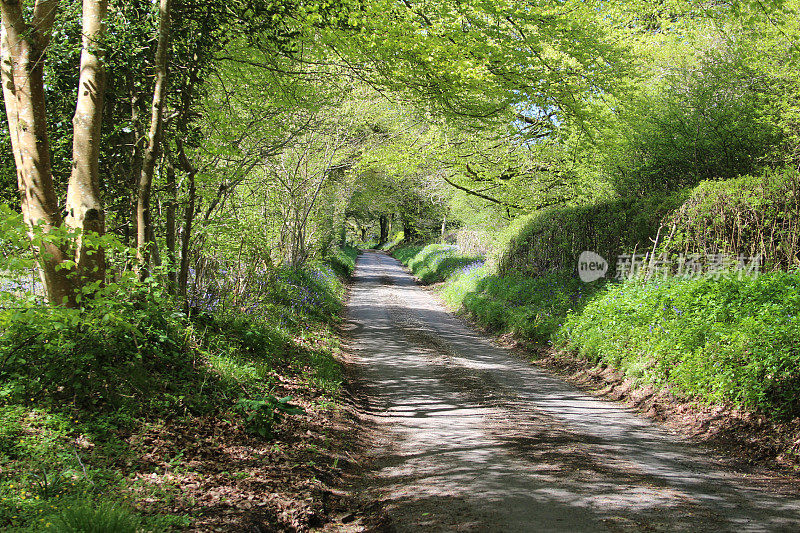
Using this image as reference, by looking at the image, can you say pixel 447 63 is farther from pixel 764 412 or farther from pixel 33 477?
pixel 33 477

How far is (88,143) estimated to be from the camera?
5.30 meters

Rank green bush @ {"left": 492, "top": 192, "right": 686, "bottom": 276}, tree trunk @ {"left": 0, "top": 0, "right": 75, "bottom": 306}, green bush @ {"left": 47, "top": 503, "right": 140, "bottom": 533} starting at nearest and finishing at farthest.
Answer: green bush @ {"left": 47, "top": 503, "right": 140, "bottom": 533}, tree trunk @ {"left": 0, "top": 0, "right": 75, "bottom": 306}, green bush @ {"left": 492, "top": 192, "right": 686, "bottom": 276}

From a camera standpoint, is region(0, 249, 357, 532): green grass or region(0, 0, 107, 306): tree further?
region(0, 0, 107, 306): tree

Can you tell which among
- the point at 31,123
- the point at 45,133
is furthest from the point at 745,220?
the point at 31,123

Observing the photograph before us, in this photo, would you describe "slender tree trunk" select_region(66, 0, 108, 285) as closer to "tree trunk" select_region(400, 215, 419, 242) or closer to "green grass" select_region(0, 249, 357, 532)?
"green grass" select_region(0, 249, 357, 532)

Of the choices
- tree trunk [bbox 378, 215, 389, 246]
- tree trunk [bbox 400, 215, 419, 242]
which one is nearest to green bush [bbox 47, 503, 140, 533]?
tree trunk [bbox 400, 215, 419, 242]

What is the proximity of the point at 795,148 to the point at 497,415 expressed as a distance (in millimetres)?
9398

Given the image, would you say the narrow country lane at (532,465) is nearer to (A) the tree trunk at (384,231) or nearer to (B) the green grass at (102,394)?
(B) the green grass at (102,394)

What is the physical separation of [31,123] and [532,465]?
5.98 metres

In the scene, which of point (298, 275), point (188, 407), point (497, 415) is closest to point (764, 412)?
point (497, 415)

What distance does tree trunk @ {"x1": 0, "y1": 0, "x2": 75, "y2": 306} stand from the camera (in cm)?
522

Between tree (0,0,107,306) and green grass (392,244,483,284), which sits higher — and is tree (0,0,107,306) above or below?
above

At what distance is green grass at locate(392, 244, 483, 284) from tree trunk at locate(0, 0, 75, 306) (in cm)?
2030

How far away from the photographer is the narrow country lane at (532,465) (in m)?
4.07
